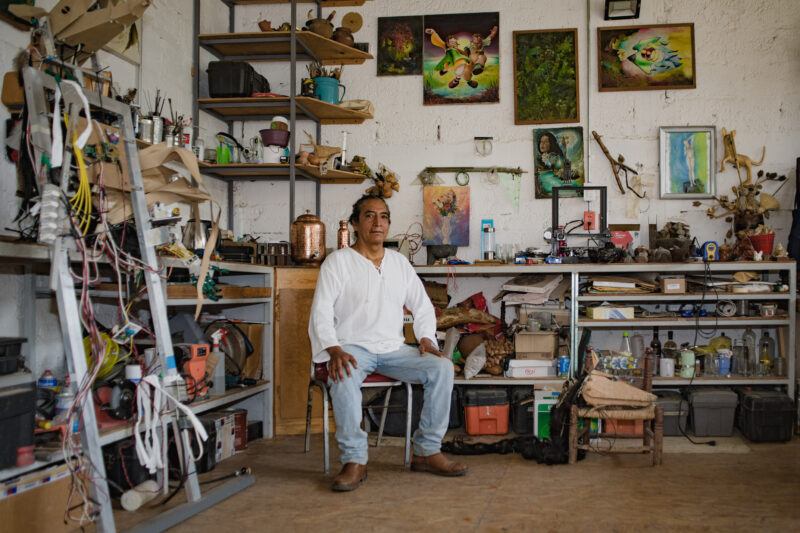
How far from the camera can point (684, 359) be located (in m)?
4.75

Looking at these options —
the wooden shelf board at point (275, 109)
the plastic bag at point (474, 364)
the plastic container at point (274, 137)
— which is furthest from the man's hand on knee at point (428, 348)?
the wooden shelf board at point (275, 109)

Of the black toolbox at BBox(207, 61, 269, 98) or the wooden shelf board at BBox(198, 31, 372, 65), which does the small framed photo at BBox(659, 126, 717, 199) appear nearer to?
the wooden shelf board at BBox(198, 31, 372, 65)

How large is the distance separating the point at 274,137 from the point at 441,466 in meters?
2.62

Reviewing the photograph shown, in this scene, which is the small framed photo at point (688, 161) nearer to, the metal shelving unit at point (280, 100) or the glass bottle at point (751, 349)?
the glass bottle at point (751, 349)

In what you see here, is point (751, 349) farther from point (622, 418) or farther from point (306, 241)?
point (306, 241)

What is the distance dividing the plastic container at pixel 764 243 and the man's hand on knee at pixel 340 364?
10.1ft

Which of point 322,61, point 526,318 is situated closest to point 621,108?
point 526,318

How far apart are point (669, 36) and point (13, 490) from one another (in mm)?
5099

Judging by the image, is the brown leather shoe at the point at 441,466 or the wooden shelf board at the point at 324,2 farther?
the wooden shelf board at the point at 324,2

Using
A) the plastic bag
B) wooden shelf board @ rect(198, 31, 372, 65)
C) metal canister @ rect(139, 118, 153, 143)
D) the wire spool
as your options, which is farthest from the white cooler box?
the wire spool

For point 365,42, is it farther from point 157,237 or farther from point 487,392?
point 157,237

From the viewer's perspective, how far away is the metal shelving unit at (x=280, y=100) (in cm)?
499

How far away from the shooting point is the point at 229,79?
4.93 meters

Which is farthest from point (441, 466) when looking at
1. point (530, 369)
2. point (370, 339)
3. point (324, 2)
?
point (324, 2)
